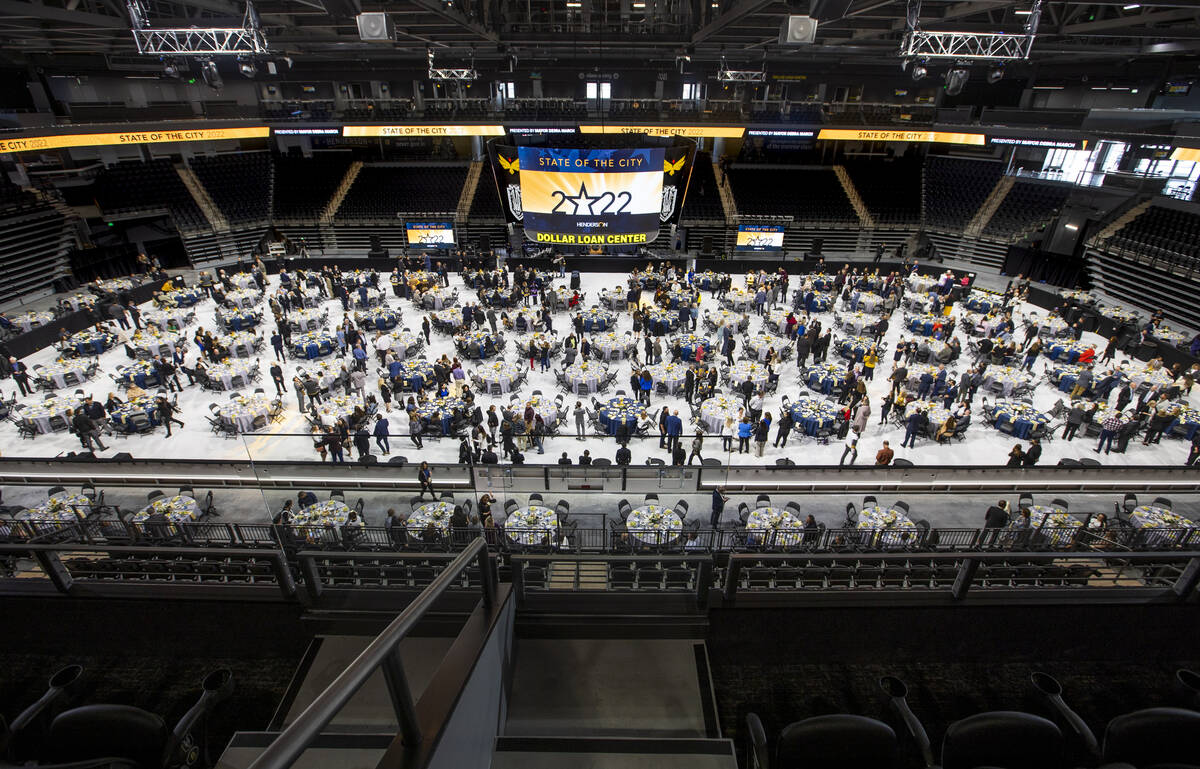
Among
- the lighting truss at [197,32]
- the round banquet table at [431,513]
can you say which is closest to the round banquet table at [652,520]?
the round banquet table at [431,513]

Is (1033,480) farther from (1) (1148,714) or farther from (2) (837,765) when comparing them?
(2) (837,765)

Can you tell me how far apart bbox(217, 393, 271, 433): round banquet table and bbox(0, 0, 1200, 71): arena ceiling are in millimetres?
9183

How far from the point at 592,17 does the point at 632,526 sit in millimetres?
24179

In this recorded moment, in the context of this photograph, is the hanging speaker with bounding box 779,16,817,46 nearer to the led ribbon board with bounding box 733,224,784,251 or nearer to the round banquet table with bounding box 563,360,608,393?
the round banquet table with bounding box 563,360,608,393

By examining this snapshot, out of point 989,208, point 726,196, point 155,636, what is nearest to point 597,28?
point 726,196

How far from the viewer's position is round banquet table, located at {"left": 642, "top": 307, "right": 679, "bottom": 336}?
19.0 meters

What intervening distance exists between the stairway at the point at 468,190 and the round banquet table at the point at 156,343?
15923mm

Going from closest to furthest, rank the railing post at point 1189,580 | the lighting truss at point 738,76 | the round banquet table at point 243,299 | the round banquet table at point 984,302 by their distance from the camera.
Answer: the railing post at point 1189,580
the round banquet table at point 984,302
the round banquet table at point 243,299
the lighting truss at point 738,76

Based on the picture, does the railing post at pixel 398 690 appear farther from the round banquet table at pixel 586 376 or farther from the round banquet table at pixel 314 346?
the round banquet table at pixel 314 346

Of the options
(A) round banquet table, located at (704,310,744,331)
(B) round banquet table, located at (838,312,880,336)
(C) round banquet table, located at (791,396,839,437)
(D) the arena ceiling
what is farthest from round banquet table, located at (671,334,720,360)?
(D) the arena ceiling

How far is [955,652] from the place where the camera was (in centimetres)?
483

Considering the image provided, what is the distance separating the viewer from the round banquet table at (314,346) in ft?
60.8

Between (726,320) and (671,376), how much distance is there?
474 cm

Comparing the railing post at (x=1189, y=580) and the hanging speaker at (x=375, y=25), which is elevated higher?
the hanging speaker at (x=375, y=25)
